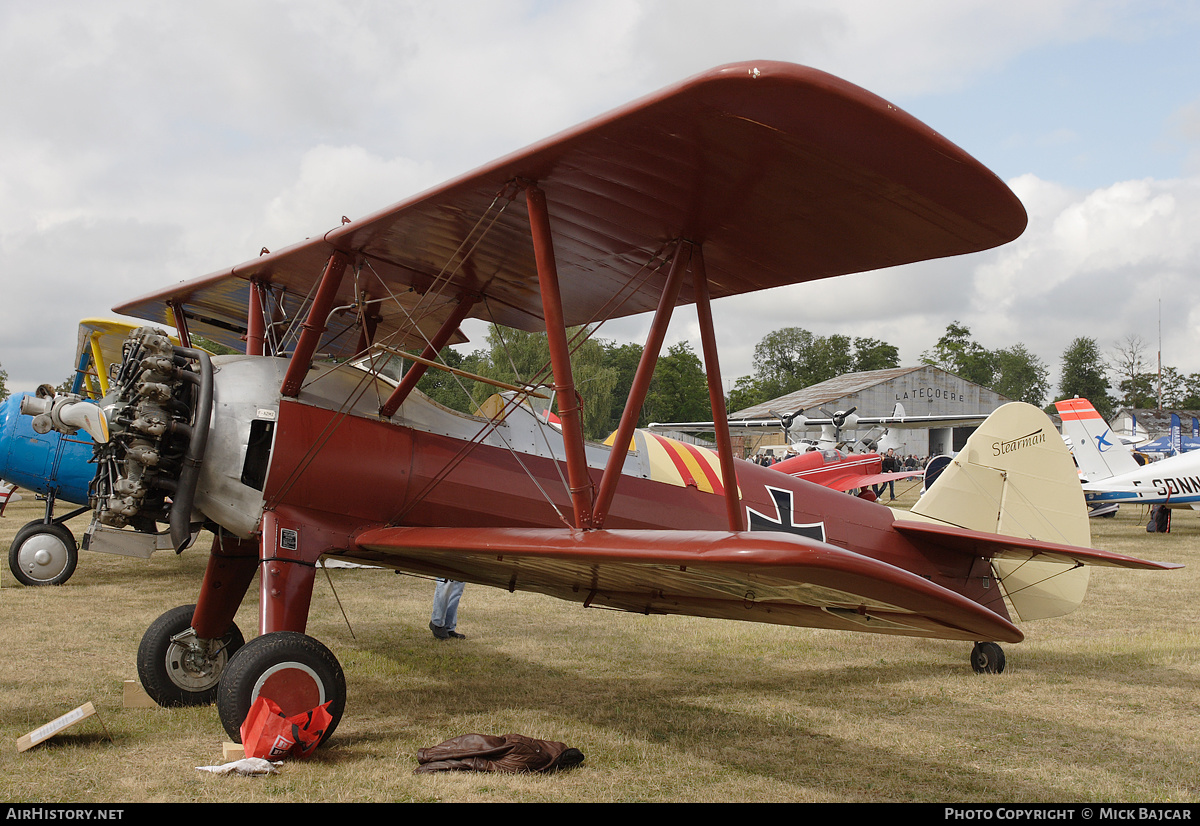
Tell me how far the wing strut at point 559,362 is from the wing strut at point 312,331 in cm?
136

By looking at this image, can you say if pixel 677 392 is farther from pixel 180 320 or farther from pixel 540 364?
pixel 180 320

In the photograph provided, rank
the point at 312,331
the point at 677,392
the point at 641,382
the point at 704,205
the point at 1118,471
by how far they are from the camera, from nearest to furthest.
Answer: the point at 704,205 → the point at 641,382 → the point at 312,331 → the point at 1118,471 → the point at 677,392

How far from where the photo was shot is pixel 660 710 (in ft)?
17.3

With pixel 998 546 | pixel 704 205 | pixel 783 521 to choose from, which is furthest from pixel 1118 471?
pixel 704 205

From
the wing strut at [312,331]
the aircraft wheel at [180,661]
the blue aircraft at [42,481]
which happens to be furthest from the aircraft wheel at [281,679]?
the blue aircraft at [42,481]

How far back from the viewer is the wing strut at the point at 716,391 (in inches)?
182

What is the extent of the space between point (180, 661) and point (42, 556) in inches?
243

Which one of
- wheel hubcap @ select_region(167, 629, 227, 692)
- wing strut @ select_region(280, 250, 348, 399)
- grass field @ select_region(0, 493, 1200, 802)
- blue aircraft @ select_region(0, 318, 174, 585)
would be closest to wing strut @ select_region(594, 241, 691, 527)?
grass field @ select_region(0, 493, 1200, 802)

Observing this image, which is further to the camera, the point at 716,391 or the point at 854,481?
the point at 854,481

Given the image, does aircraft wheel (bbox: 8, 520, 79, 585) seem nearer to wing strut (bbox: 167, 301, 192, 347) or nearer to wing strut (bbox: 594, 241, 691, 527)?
wing strut (bbox: 167, 301, 192, 347)

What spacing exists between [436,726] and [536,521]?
1356mm

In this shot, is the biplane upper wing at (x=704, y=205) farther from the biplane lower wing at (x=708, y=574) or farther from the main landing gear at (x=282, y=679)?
the main landing gear at (x=282, y=679)

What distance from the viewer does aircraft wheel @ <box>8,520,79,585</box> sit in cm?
980
